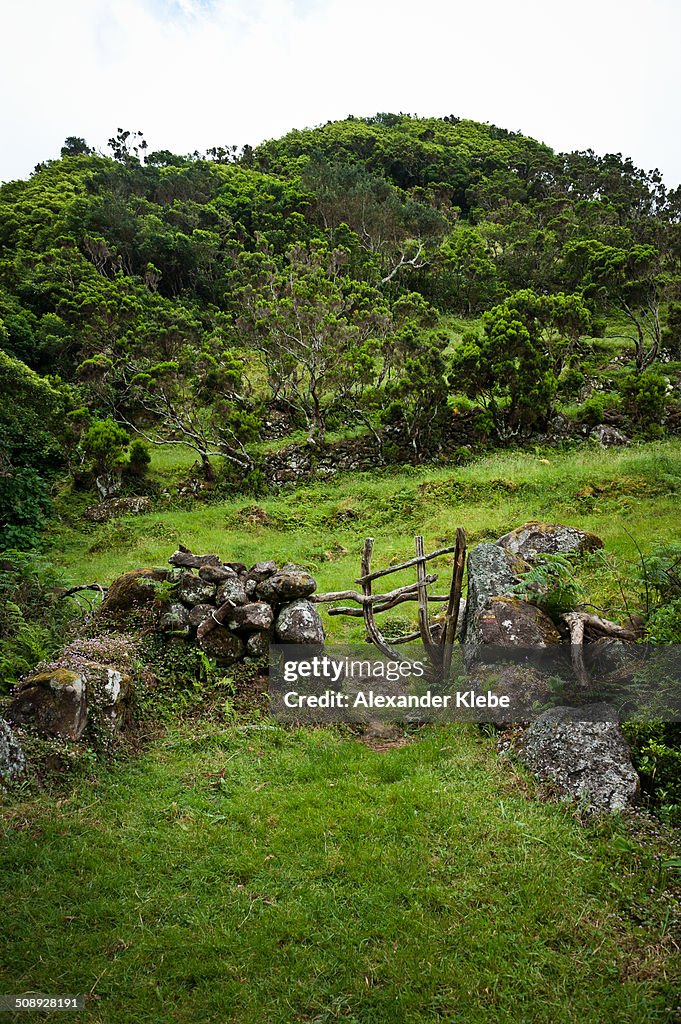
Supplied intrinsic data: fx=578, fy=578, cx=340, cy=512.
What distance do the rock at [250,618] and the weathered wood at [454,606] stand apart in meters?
2.23

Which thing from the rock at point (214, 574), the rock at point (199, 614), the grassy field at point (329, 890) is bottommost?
the grassy field at point (329, 890)

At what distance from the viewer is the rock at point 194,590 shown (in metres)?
7.76

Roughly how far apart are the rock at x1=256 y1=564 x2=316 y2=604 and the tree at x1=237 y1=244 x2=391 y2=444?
12862 mm

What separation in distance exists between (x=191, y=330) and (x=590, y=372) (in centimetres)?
1702

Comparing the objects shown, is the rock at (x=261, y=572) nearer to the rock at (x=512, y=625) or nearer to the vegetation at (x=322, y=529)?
the vegetation at (x=322, y=529)

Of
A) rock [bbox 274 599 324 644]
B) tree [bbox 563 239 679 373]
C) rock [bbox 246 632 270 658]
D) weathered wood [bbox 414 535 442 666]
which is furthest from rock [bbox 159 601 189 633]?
tree [bbox 563 239 679 373]

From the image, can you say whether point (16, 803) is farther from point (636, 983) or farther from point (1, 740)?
point (636, 983)

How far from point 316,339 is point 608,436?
10582mm

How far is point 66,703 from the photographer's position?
546 cm

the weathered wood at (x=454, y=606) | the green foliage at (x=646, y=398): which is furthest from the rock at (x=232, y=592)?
the green foliage at (x=646, y=398)

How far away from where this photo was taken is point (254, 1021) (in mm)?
3186

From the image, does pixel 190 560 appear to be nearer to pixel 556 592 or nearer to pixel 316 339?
pixel 556 592

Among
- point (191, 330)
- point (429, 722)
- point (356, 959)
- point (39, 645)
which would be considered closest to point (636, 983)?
point (356, 959)

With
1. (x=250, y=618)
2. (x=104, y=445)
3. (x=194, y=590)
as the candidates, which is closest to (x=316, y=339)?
(x=104, y=445)
